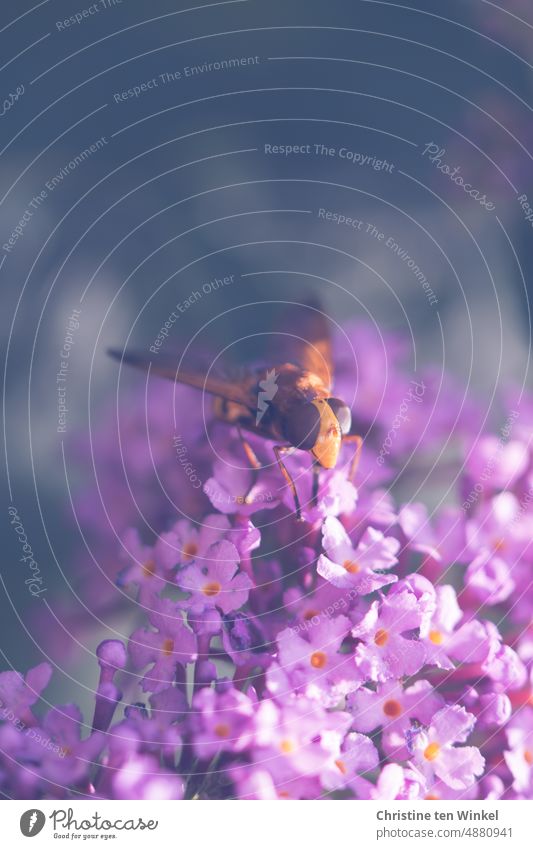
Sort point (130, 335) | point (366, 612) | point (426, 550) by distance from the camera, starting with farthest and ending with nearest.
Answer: point (130, 335) → point (426, 550) → point (366, 612)

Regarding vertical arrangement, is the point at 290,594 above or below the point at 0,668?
above

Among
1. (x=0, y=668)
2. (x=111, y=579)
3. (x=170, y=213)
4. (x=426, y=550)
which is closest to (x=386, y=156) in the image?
Result: (x=170, y=213)

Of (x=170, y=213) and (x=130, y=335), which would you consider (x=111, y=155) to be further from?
(x=130, y=335)

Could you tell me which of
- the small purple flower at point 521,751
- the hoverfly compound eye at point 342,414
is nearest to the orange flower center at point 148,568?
the hoverfly compound eye at point 342,414

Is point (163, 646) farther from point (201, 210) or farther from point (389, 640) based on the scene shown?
point (201, 210)

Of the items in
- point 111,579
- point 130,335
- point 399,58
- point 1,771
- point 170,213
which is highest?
point 399,58

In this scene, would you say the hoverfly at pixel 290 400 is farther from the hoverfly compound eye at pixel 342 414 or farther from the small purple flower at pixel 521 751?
the small purple flower at pixel 521 751
